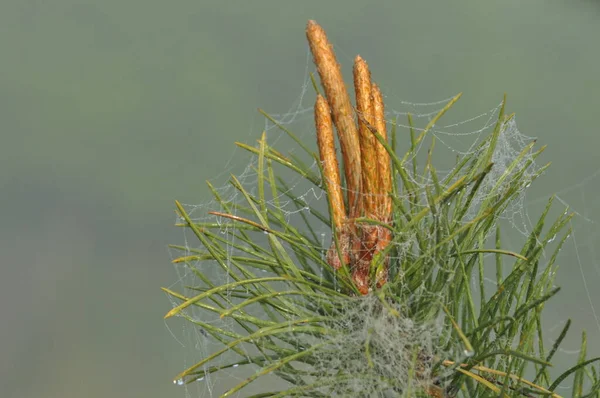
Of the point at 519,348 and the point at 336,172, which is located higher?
the point at 336,172

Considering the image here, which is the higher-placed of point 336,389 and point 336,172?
point 336,172

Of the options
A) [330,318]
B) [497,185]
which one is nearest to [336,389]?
[330,318]

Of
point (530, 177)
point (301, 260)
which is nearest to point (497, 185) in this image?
point (530, 177)

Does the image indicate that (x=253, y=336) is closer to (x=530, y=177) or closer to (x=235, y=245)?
(x=235, y=245)

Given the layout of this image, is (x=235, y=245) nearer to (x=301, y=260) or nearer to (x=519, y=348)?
(x=301, y=260)

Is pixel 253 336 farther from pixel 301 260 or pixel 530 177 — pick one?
pixel 530 177

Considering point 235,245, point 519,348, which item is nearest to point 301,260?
point 235,245
